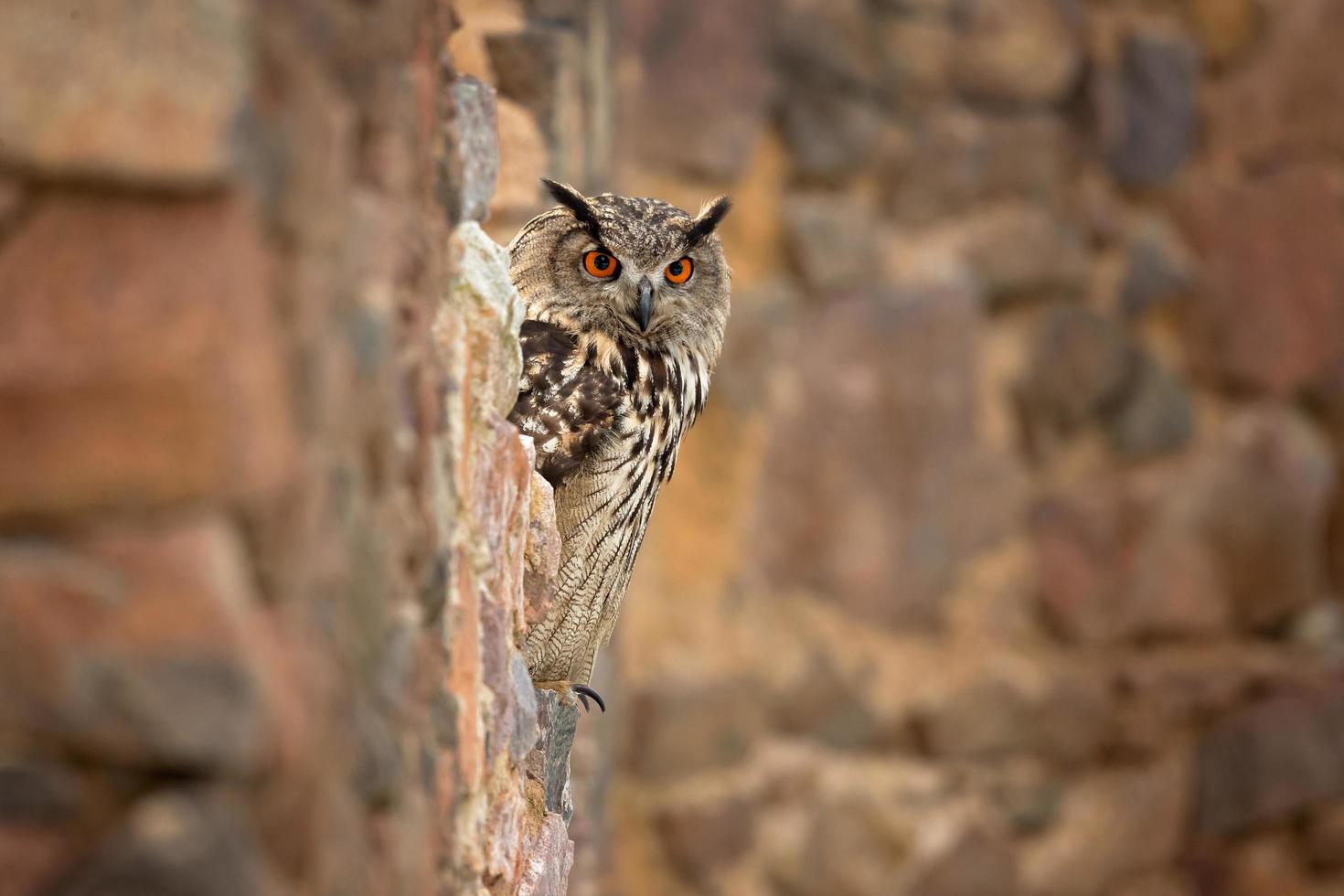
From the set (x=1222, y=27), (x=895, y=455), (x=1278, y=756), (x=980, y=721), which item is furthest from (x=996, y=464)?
(x=1222, y=27)

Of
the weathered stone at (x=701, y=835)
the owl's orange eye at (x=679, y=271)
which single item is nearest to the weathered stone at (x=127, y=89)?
the owl's orange eye at (x=679, y=271)

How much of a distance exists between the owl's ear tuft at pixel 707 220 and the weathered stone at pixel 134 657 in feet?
3.58

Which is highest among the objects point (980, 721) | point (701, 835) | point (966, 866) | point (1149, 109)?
point (1149, 109)

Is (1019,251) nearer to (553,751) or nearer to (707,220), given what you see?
(707,220)

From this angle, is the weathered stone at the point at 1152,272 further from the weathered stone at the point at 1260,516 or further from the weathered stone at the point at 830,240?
the weathered stone at the point at 830,240

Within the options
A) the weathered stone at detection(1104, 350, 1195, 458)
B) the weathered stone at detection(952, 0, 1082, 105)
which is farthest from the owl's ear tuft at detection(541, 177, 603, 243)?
the weathered stone at detection(1104, 350, 1195, 458)

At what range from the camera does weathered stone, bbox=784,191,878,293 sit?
109 inches

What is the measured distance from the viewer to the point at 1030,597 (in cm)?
312

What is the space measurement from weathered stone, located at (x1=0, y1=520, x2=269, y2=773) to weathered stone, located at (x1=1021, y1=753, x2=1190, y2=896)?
2.68m

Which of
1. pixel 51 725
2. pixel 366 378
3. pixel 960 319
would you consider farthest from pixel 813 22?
pixel 51 725

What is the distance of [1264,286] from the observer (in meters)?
3.26

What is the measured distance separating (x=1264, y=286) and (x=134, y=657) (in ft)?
10.1

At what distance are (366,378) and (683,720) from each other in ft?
6.52

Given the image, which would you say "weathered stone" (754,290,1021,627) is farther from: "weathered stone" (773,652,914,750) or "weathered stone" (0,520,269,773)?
"weathered stone" (0,520,269,773)
